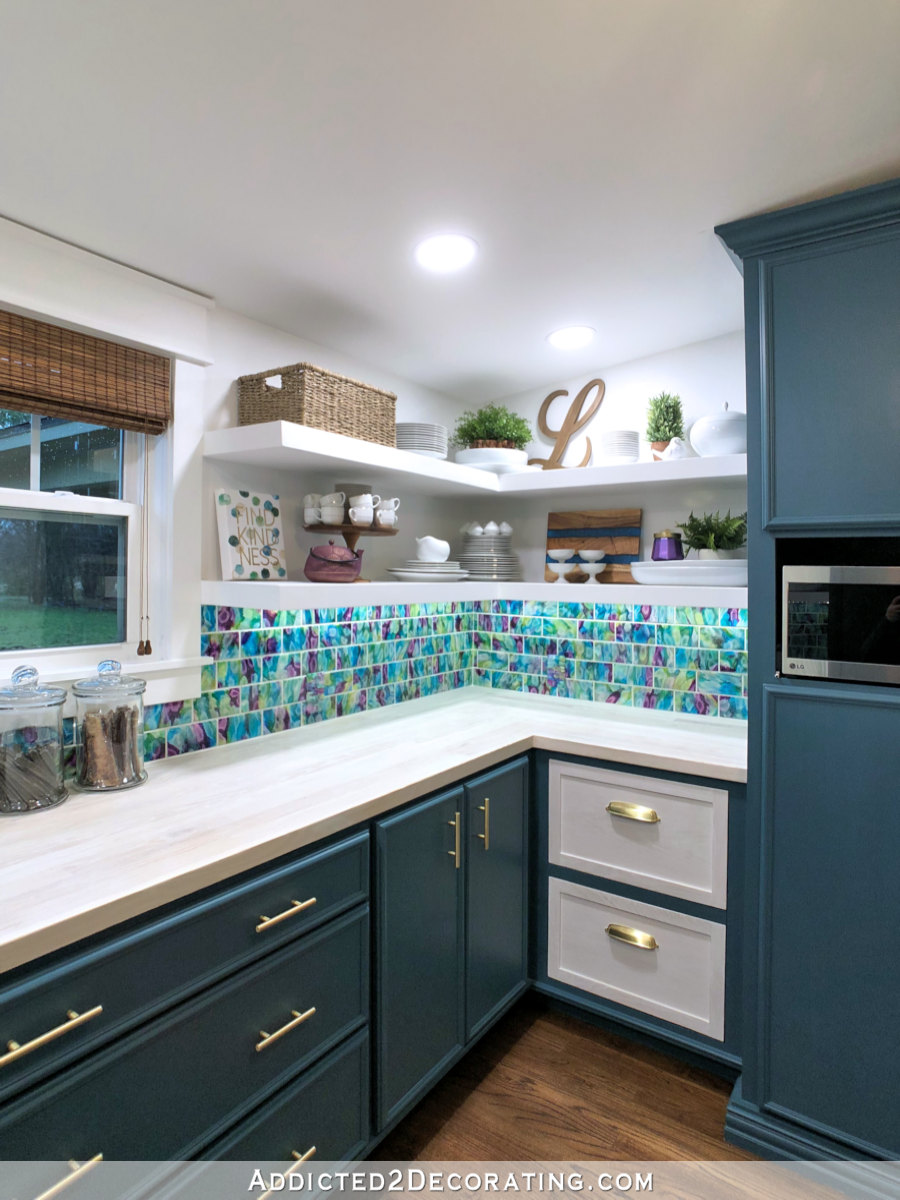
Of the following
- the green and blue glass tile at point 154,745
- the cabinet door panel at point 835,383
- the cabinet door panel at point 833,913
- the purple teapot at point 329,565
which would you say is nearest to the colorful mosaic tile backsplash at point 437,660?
the green and blue glass tile at point 154,745

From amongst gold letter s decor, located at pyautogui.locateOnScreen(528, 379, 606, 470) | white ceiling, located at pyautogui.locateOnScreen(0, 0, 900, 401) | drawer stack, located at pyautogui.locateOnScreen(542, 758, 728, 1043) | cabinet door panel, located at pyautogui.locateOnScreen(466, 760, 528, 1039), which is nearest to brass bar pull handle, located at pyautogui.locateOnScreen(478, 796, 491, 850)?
cabinet door panel, located at pyautogui.locateOnScreen(466, 760, 528, 1039)

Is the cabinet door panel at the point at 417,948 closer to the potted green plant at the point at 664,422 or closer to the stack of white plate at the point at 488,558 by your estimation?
the stack of white plate at the point at 488,558

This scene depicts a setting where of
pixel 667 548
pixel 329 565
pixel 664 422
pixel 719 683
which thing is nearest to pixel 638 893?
pixel 719 683

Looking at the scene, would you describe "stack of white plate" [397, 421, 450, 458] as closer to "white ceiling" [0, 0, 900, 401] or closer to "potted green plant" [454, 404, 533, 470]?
"potted green plant" [454, 404, 533, 470]

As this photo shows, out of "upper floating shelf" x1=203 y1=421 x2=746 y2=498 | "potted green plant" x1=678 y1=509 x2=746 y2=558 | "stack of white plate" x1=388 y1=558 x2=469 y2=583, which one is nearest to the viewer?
"upper floating shelf" x1=203 y1=421 x2=746 y2=498

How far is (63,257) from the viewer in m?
1.59

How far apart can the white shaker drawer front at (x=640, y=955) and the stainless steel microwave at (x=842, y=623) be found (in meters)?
0.80

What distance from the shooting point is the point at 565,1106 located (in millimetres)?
1870

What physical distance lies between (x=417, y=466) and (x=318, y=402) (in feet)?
1.34

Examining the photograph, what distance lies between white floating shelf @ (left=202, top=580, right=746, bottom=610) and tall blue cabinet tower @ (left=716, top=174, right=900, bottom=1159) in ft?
1.39

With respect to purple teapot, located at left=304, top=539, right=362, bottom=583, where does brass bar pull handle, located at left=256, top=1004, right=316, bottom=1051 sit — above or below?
below

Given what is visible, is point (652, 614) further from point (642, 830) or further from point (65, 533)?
point (65, 533)

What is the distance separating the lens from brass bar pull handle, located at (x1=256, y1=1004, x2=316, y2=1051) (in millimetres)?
1322

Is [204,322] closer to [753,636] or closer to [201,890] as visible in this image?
[201,890]
